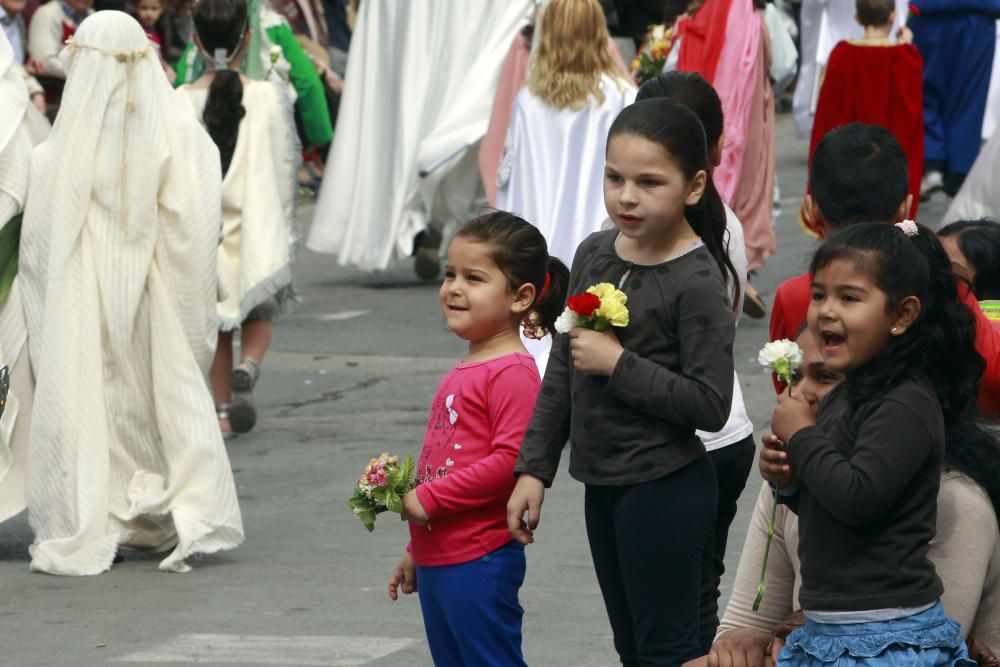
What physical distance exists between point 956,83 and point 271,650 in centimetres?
925

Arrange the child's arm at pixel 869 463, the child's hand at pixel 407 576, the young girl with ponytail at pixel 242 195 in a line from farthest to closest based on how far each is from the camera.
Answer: the young girl with ponytail at pixel 242 195, the child's hand at pixel 407 576, the child's arm at pixel 869 463

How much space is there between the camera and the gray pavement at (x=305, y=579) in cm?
587

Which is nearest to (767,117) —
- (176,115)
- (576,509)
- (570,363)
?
(576,509)

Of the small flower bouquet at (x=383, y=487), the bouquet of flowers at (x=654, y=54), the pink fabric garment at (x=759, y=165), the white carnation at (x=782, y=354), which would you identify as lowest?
the pink fabric garment at (x=759, y=165)

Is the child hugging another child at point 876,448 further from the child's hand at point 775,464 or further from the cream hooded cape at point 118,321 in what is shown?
the cream hooded cape at point 118,321

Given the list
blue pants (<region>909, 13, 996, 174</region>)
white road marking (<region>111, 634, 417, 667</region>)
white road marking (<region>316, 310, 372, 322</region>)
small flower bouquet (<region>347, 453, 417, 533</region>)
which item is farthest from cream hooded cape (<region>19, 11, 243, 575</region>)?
blue pants (<region>909, 13, 996, 174</region>)

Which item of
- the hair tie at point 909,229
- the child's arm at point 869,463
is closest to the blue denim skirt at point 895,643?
the child's arm at point 869,463

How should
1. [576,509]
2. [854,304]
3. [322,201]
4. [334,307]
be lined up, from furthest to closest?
[322,201] < [334,307] < [576,509] < [854,304]

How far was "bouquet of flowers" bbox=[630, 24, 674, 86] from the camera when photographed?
36.4ft

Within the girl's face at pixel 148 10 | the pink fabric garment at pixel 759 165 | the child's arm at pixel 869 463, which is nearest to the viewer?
the child's arm at pixel 869 463

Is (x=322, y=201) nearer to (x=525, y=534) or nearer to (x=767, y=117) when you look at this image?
(x=767, y=117)

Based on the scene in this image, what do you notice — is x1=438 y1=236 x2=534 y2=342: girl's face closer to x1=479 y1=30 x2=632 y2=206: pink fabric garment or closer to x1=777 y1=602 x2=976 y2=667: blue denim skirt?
x1=777 y1=602 x2=976 y2=667: blue denim skirt

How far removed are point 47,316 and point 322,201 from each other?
276 inches

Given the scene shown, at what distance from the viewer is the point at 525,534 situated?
4090 mm
